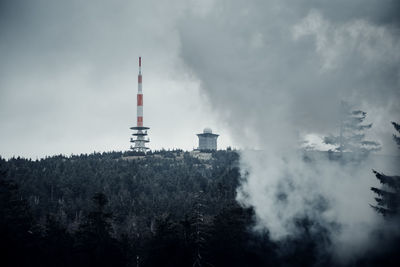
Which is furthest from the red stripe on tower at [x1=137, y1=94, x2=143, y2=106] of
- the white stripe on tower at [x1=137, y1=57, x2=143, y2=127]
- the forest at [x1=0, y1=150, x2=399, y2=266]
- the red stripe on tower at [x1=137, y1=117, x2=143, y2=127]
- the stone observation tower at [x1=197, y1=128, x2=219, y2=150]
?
the forest at [x1=0, y1=150, x2=399, y2=266]

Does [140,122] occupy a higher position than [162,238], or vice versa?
[140,122]

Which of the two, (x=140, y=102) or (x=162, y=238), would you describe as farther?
(x=140, y=102)

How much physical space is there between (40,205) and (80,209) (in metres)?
9.50

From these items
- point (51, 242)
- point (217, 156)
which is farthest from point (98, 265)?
point (217, 156)

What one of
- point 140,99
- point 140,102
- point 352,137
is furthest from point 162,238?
point 140,102

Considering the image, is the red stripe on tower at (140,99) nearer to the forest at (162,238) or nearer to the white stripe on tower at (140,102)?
the white stripe on tower at (140,102)

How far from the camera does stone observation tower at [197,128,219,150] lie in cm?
18038

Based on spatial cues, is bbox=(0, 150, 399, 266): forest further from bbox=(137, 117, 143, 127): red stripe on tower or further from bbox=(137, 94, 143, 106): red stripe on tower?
bbox=(137, 117, 143, 127): red stripe on tower

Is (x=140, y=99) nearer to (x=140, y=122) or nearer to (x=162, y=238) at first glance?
(x=140, y=122)

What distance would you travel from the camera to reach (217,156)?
166 meters

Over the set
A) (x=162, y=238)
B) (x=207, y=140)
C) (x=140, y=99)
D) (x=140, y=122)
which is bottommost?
(x=162, y=238)

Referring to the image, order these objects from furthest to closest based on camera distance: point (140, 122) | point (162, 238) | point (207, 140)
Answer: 1. point (207, 140)
2. point (140, 122)
3. point (162, 238)

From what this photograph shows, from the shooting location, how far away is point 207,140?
180750mm

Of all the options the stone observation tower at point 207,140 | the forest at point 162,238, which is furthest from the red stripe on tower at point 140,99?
the forest at point 162,238
